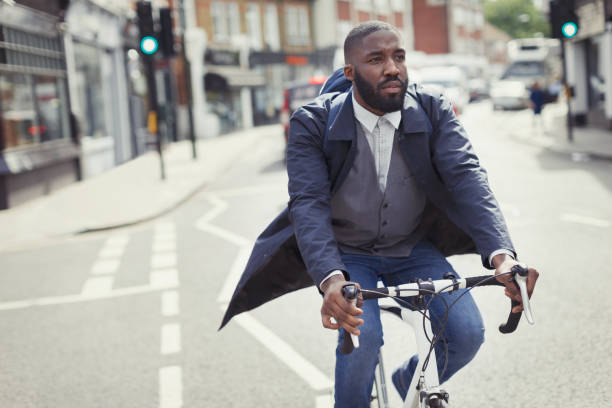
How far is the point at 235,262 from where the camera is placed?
7.93m

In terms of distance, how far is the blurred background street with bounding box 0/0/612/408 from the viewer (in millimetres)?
4508

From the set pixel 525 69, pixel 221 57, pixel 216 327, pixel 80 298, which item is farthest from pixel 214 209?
pixel 525 69

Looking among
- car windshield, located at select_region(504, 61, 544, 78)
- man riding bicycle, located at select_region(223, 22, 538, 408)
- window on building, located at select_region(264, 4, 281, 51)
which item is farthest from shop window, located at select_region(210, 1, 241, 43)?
man riding bicycle, located at select_region(223, 22, 538, 408)

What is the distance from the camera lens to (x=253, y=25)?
43.5m

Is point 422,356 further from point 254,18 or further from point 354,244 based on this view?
point 254,18

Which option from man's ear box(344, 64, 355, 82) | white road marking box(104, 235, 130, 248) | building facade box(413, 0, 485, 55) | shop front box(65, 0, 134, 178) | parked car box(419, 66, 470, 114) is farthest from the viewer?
building facade box(413, 0, 485, 55)

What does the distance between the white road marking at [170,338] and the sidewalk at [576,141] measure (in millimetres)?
11896

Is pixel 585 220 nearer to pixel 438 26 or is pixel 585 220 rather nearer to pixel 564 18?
pixel 564 18

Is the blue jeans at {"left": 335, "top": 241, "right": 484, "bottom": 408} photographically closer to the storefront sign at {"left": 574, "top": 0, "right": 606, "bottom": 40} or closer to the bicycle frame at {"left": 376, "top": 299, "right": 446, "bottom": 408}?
the bicycle frame at {"left": 376, "top": 299, "right": 446, "bottom": 408}

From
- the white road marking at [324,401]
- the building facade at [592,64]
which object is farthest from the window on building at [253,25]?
the white road marking at [324,401]

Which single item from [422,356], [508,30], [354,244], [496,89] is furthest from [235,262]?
[508,30]

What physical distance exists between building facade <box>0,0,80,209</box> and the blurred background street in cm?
6

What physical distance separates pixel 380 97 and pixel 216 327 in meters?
3.34

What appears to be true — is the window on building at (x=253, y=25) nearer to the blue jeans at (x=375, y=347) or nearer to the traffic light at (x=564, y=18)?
the traffic light at (x=564, y=18)
